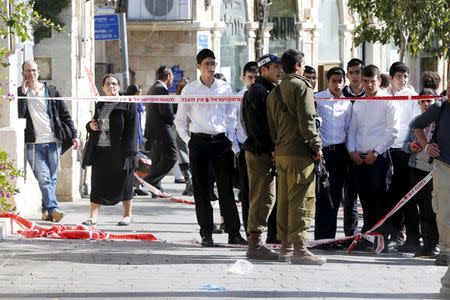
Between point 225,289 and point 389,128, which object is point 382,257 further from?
point 225,289

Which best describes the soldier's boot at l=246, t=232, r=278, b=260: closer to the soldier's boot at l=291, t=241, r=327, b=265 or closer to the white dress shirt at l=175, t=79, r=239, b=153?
the soldier's boot at l=291, t=241, r=327, b=265

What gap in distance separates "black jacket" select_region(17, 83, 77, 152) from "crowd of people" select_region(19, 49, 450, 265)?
0.01 m

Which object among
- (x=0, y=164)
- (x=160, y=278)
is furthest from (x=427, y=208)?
(x=0, y=164)

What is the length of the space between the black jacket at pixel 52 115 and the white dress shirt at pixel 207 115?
271cm

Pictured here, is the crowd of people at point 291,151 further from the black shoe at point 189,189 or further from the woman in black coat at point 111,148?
the black shoe at point 189,189

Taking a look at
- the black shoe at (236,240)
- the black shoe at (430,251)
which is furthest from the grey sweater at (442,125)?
the black shoe at (236,240)

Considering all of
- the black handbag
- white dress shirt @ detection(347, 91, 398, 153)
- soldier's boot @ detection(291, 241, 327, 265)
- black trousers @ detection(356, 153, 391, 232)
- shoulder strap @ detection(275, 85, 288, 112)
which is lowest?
soldier's boot @ detection(291, 241, 327, 265)

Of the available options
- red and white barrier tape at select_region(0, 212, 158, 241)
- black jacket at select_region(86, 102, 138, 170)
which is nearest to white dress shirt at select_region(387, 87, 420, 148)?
red and white barrier tape at select_region(0, 212, 158, 241)

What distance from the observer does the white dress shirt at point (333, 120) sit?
46.8 ft

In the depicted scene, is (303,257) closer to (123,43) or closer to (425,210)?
(425,210)

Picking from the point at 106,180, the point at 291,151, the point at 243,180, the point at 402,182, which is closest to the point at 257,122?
the point at 291,151

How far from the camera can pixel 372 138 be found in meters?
14.2

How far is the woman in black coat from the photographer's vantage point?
16391 millimetres

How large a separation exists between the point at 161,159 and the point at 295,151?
910 cm
